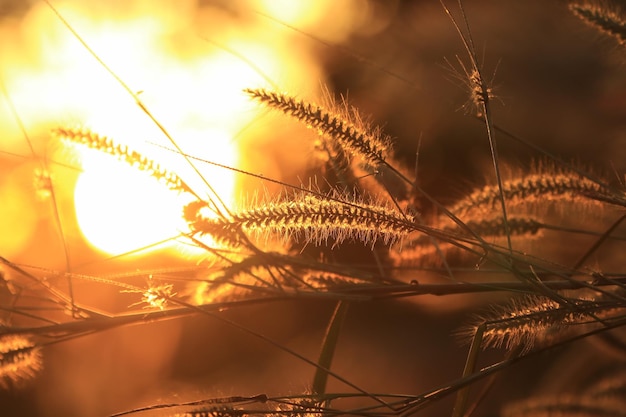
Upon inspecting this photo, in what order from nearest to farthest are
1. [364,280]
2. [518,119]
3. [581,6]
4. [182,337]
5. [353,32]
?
[364,280]
[581,6]
[518,119]
[353,32]
[182,337]

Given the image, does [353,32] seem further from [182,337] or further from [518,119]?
[182,337]

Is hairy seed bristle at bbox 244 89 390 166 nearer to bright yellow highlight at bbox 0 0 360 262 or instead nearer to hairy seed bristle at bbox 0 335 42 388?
bright yellow highlight at bbox 0 0 360 262

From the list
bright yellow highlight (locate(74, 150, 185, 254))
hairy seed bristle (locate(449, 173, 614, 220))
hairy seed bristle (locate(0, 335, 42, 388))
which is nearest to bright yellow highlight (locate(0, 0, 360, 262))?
bright yellow highlight (locate(74, 150, 185, 254))

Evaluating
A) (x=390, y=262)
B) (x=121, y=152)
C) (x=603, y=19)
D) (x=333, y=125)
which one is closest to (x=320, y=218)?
(x=333, y=125)

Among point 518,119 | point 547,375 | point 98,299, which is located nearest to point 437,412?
point 547,375

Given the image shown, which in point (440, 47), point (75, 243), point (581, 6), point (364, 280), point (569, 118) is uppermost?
point (440, 47)

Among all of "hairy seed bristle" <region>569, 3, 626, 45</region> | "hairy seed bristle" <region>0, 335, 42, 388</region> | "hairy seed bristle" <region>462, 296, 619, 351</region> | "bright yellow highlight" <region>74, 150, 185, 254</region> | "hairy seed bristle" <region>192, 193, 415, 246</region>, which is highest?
"hairy seed bristle" <region>569, 3, 626, 45</region>

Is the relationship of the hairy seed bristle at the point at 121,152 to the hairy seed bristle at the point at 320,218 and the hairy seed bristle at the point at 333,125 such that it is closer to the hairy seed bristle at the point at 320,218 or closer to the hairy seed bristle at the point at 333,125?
the hairy seed bristle at the point at 320,218
